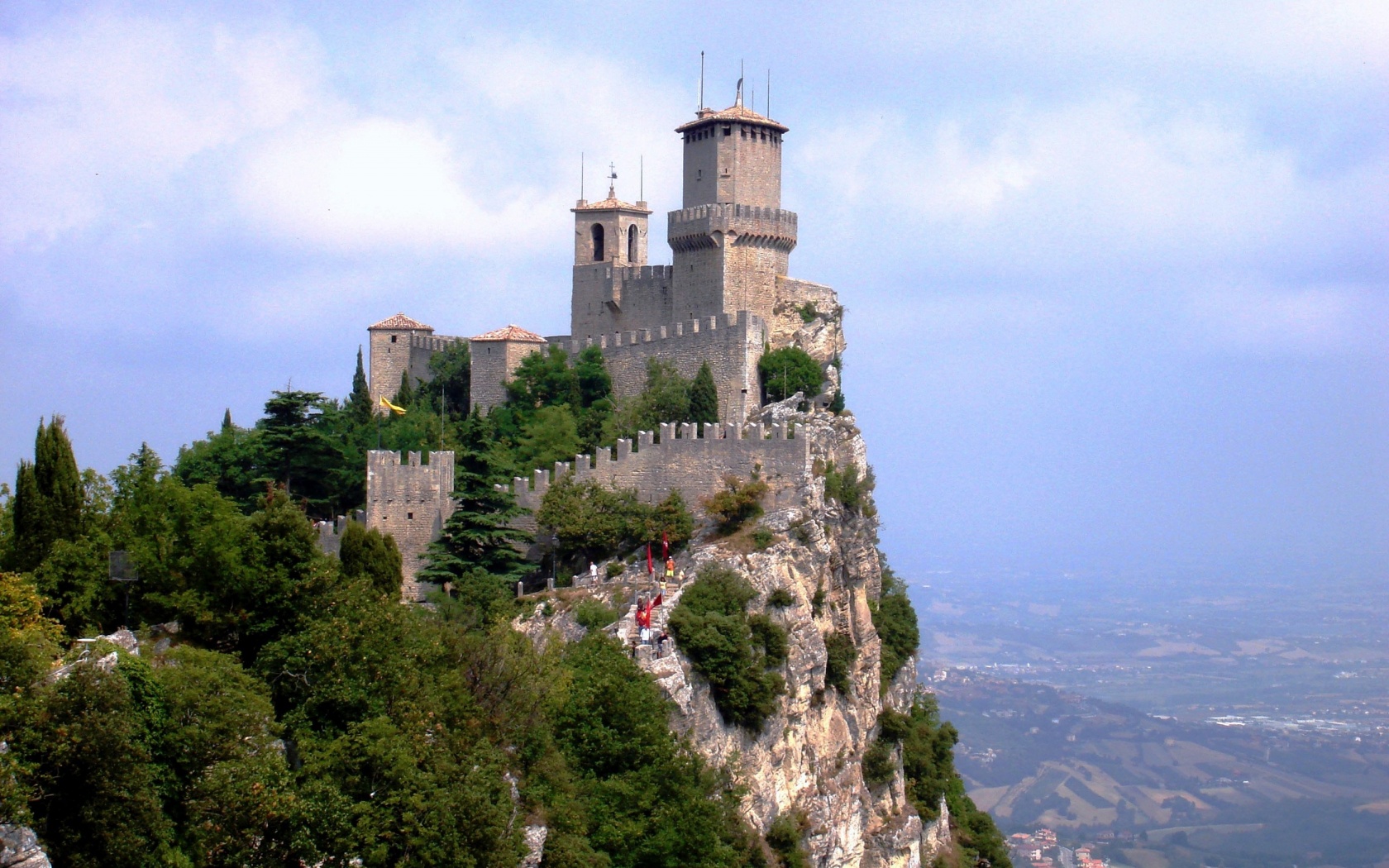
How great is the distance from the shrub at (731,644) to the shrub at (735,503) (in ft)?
7.64

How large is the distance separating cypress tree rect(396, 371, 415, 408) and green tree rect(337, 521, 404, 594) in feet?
59.8

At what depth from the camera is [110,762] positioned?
28.3 m

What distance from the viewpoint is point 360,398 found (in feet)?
206

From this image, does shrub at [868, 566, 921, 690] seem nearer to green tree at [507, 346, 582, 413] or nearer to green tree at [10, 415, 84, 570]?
green tree at [507, 346, 582, 413]

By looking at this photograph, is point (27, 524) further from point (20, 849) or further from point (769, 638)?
point (769, 638)

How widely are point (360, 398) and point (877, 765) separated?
22.6 meters

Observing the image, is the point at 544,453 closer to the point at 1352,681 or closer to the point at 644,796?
the point at 644,796

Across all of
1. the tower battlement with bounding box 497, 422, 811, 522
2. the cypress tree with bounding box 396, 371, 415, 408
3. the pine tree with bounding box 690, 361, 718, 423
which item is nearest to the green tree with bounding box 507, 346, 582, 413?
the pine tree with bounding box 690, 361, 718, 423

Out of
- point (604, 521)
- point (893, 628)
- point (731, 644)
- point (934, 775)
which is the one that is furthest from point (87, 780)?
point (934, 775)

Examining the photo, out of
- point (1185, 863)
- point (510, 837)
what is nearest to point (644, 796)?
point (510, 837)

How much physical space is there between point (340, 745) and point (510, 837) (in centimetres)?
366

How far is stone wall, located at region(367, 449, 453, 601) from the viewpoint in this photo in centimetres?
4800

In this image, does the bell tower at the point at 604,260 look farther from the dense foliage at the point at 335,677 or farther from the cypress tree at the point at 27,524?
the cypress tree at the point at 27,524

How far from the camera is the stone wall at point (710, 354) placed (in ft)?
183
